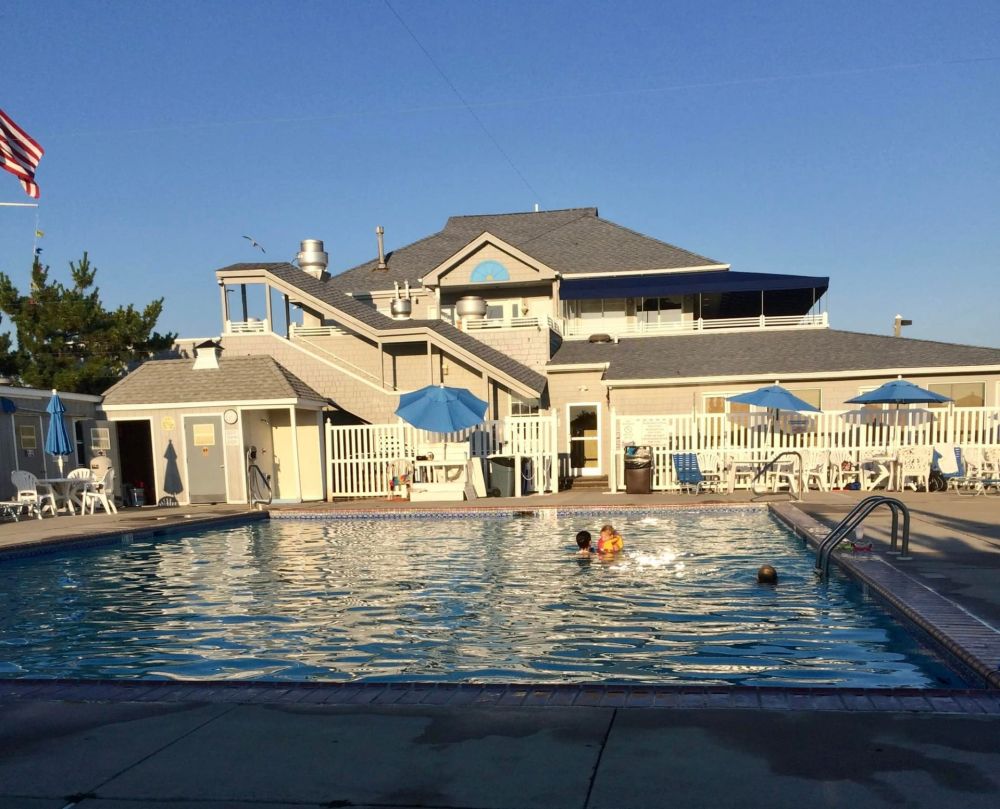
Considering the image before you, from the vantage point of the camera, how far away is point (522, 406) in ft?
80.5

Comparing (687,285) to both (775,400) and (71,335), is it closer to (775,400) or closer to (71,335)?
(775,400)

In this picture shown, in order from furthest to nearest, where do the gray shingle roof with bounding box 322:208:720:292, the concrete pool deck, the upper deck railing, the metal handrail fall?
the gray shingle roof with bounding box 322:208:720:292, the upper deck railing, the metal handrail, the concrete pool deck

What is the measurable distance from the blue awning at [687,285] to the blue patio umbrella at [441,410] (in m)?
9.95

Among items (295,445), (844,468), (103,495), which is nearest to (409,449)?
(295,445)

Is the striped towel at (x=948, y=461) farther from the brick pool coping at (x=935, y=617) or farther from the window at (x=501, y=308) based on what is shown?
the window at (x=501, y=308)

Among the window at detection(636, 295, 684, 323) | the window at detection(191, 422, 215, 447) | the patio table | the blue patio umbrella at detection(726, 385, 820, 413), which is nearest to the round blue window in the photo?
the window at detection(636, 295, 684, 323)

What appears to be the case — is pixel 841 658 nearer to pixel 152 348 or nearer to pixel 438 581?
pixel 438 581

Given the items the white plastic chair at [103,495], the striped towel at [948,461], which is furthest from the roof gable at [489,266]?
the striped towel at [948,461]

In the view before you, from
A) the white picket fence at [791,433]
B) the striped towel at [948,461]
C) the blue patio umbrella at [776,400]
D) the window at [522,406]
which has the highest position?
the blue patio umbrella at [776,400]

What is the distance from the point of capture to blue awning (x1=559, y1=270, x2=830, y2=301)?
26.6m

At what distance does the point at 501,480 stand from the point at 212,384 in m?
7.65

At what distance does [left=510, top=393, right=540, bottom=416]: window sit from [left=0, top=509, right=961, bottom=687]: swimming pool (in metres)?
10.7

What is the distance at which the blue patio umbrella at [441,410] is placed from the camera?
1808cm

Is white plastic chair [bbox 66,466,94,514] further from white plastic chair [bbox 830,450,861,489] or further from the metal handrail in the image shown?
white plastic chair [bbox 830,450,861,489]
